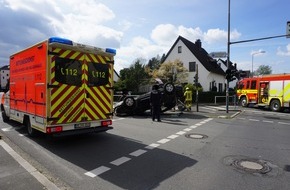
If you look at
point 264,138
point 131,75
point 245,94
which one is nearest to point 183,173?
point 264,138

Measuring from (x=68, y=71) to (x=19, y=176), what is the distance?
3.49m

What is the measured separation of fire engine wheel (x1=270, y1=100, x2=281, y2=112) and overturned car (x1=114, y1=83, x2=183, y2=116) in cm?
1174

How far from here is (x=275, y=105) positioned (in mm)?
23656

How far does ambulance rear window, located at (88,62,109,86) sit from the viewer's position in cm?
838

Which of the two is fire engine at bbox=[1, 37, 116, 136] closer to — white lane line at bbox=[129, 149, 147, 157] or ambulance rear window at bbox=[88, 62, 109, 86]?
ambulance rear window at bbox=[88, 62, 109, 86]

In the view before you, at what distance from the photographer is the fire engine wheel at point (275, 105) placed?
2336 cm

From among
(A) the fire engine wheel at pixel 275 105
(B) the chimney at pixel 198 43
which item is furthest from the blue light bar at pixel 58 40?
(B) the chimney at pixel 198 43

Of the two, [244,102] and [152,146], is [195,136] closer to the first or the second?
[152,146]

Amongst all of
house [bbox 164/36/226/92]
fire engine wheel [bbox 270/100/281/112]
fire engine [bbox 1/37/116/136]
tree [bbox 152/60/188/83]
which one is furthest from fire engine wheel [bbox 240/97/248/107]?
fire engine [bbox 1/37/116/136]

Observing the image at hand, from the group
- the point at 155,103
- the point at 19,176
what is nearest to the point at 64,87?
the point at 19,176

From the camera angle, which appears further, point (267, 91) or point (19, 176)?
point (267, 91)

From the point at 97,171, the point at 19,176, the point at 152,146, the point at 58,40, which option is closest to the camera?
the point at 19,176

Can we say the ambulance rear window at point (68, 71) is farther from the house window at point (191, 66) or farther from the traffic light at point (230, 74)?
the house window at point (191, 66)

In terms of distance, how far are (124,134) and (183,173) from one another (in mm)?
4597
